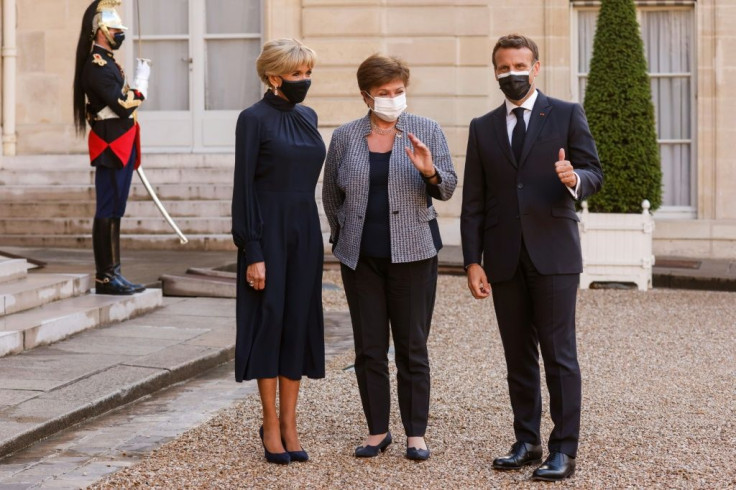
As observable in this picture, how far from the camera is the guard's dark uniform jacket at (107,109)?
846cm

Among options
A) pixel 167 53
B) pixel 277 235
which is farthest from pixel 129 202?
pixel 277 235

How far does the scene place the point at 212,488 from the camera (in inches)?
187

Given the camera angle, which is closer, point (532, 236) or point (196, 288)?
point (532, 236)

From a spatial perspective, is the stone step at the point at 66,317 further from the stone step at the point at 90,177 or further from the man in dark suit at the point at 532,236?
the stone step at the point at 90,177

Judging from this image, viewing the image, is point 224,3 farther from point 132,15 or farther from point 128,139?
point 128,139

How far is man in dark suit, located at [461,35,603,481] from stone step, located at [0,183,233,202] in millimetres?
9338

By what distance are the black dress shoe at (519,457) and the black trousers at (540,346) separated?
0.09ft

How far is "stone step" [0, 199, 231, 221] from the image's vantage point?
547 inches

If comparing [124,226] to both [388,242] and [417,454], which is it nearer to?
[388,242]

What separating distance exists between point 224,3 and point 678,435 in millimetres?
10905

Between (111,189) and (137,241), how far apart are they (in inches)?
202

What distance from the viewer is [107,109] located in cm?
855

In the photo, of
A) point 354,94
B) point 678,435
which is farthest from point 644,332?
point 354,94

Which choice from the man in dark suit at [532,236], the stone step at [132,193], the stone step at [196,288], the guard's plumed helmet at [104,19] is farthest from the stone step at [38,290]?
the stone step at [132,193]
